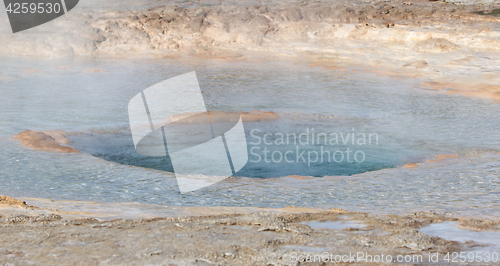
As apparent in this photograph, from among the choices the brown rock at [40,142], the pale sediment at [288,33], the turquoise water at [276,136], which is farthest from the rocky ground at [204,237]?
the pale sediment at [288,33]

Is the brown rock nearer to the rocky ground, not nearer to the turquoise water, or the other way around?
the turquoise water

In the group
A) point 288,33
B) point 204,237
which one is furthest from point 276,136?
point 288,33

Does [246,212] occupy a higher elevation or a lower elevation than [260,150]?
higher

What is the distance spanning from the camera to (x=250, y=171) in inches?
154

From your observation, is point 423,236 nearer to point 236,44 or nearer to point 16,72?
point 16,72

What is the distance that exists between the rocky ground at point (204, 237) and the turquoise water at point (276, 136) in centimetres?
43

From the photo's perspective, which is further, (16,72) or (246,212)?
(16,72)

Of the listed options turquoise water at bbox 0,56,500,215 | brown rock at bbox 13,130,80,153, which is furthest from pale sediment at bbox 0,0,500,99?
brown rock at bbox 13,130,80,153

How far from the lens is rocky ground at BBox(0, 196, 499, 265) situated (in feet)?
5.78

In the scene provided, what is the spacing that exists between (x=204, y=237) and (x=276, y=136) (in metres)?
2.91

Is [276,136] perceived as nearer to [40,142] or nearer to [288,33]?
[40,142]

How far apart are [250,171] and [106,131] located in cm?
178

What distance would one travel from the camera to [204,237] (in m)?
2.00

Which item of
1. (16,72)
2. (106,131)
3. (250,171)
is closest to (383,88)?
(250,171)
